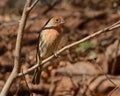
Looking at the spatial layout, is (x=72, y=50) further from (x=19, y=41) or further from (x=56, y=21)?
(x=19, y=41)

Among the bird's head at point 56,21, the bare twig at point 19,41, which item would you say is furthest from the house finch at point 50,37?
the bare twig at point 19,41

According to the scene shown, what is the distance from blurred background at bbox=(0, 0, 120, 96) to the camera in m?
6.64

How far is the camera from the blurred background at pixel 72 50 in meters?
6.64

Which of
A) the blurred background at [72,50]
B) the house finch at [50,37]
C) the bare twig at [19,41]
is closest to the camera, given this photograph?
the bare twig at [19,41]

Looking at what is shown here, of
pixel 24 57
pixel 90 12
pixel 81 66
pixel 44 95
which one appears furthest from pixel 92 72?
pixel 90 12

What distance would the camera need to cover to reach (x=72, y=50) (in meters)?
7.99

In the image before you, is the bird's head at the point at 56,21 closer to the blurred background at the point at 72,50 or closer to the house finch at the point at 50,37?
the house finch at the point at 50,37

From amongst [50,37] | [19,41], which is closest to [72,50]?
[50,37]

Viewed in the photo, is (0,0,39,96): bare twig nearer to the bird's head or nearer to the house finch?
the house finch

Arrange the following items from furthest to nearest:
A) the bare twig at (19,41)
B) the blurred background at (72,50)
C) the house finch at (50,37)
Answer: the blurred background at (72,50)
the house finch at (50,37)
the bare twig at (19,41)

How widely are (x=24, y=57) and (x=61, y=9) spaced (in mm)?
2251

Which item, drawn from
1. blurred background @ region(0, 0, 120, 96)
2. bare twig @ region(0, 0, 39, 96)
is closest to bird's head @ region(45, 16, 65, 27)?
blurred background @ region(0, 0, 120, 96)

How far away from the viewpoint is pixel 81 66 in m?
7.25

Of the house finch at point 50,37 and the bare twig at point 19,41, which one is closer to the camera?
the bare twig at point 19,41
